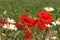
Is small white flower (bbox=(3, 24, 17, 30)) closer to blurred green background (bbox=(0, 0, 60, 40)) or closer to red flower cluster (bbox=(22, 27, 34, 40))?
red flower cluster (bbox=(22, 27, 34, 40))

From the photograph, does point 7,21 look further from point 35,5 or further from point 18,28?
point 35,5

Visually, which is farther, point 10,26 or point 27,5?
point 27,5

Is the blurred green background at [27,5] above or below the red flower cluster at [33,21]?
below

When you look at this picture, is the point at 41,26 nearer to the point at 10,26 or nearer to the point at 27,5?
the point at 10,26

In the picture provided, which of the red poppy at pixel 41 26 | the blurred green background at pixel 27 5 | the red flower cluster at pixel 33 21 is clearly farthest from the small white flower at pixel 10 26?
the blurred green background at pixel 27 5

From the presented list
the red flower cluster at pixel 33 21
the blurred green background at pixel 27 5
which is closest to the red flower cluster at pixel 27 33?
the red flower cluster at pixel 33 21

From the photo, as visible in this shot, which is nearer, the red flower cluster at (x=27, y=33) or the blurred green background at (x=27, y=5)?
the red flower cluster at (x=27, y=33)

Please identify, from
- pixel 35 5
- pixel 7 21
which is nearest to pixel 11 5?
pixel 35 5

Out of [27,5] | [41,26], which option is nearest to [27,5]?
[27,5]

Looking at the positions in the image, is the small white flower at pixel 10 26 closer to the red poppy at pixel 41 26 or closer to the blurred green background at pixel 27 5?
the red poppy at pixel 41 26

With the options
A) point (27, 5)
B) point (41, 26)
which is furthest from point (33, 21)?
point (27, 5)

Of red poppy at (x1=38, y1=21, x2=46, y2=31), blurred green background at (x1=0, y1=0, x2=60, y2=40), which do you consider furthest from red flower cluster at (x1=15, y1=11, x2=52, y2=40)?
blurred green background at (x1=0, y1=0, x2=60, y2=40)

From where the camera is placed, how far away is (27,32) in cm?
225

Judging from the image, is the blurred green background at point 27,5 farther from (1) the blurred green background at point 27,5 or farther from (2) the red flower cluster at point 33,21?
(2) the red flower cluster at point 33,21
